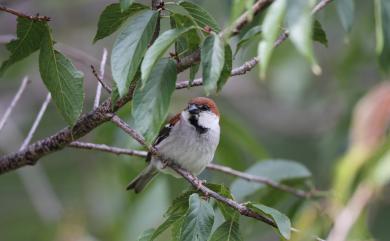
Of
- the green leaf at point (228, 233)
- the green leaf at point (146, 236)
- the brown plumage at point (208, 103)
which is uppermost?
the green leaf at point (228, 233)

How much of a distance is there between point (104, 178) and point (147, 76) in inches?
157

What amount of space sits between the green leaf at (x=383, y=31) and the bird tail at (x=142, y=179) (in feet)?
4.64

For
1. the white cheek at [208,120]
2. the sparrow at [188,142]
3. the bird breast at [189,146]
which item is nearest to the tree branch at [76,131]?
the sparrow at [188,142]

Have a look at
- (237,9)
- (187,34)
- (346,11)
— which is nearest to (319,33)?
(346,11)

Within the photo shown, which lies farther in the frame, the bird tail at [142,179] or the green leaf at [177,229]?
the bird tail at [142,179]

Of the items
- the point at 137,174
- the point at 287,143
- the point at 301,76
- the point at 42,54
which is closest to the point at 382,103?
the point at 42,54

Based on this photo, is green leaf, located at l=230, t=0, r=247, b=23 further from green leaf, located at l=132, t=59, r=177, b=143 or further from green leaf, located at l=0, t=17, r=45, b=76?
green leaf, located at l=0, t=17, r=45, b=76

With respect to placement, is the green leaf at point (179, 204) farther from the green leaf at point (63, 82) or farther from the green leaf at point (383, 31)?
the green leaf at point (383, 31)

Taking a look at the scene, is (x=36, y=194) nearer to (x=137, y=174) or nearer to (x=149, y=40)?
(x=137, y=174)

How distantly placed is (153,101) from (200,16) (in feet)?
1.05

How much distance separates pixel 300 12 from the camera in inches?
70.1

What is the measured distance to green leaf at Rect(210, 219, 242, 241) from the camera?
7.78 ft

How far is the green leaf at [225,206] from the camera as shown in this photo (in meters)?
2.42

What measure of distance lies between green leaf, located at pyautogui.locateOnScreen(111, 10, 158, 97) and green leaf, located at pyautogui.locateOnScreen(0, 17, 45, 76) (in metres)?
0.36
